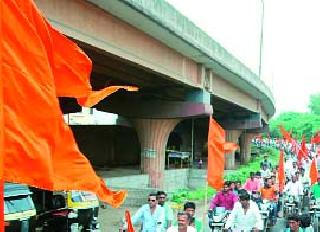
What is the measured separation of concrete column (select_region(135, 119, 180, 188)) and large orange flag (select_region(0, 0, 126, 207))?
22.6 m

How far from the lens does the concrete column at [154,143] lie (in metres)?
27.2

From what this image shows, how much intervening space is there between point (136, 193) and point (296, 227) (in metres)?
14.3

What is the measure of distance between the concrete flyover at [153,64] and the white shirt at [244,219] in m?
4.98

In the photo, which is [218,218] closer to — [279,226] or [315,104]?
[279,226]

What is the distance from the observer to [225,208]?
11.9 meters

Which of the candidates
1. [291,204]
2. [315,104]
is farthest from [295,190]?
[315,104]

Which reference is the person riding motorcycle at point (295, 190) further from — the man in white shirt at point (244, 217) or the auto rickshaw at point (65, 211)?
the man in white shirt at point (244, 217)

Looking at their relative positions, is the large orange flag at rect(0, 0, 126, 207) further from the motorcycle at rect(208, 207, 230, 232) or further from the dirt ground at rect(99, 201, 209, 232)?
the dirt ground at rect(99, 201, 209, 232)

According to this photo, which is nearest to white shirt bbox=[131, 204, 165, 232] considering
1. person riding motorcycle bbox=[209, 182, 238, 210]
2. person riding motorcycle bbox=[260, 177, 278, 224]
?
person riding motorcycle bbox=[209, 182, 238, 210]

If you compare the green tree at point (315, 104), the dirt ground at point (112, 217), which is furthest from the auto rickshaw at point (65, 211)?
the green tree at point (315, 104)

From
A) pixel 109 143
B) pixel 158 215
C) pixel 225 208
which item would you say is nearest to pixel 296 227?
pixel 158 215

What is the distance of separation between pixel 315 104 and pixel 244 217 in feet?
434

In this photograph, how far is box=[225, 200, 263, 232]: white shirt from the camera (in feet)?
32.8

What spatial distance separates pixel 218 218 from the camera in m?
11.7
